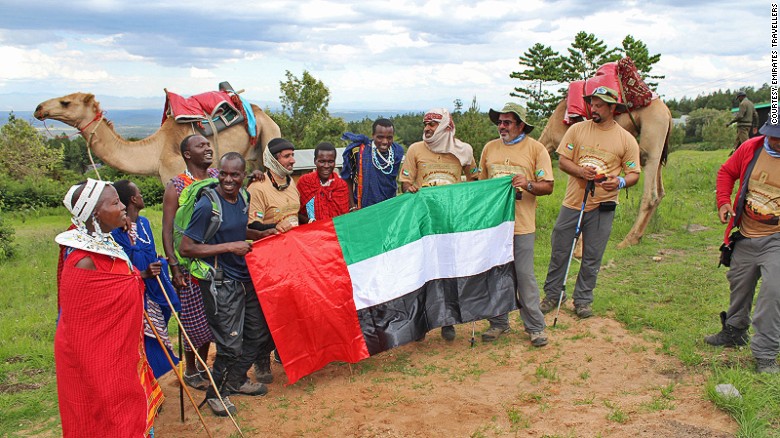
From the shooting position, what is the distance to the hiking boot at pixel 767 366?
15.8 feet

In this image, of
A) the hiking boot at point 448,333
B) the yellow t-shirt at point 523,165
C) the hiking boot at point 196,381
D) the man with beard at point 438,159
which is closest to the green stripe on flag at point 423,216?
the yellow t-shirt at point 523,165

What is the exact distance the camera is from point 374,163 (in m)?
5.96

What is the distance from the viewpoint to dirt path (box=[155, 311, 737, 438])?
14.0ft

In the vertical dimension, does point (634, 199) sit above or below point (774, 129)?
below

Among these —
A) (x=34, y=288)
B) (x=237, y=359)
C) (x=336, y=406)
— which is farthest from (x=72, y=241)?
(x=34, y=288)

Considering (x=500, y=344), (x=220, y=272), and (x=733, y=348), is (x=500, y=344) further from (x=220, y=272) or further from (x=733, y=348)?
(x=220, y=272)

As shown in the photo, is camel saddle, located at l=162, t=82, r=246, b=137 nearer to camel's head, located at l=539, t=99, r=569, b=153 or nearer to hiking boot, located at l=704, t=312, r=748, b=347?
camel's head, located at l=539, t=99, r=569, b=153

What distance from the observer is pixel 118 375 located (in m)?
3.23

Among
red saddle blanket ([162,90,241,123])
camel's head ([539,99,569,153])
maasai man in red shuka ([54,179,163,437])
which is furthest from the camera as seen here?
camel's head ([539,99,569,153])

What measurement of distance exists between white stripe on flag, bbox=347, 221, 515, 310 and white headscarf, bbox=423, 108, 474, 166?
32.0 inches

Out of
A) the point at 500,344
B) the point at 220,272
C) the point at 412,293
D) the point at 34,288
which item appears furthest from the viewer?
the point at 34,288

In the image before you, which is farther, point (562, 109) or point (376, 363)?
point (562, 109)

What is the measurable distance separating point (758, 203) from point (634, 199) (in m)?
8.43

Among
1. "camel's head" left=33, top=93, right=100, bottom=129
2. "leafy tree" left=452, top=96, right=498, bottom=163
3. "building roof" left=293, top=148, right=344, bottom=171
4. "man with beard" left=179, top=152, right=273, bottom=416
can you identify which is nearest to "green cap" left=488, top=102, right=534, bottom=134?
"man with beard" left=179, top=152, right=273, bottom=416
